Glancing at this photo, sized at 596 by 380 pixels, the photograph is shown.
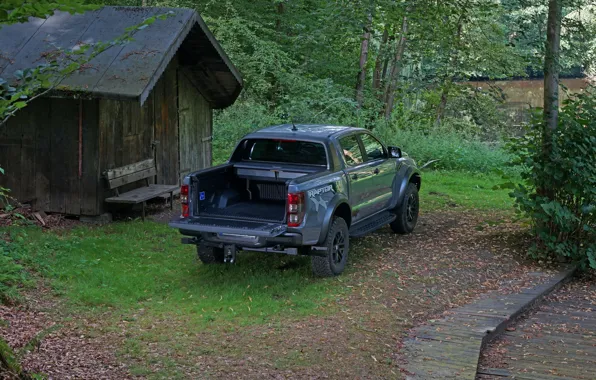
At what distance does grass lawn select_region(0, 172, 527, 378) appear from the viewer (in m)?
6.84

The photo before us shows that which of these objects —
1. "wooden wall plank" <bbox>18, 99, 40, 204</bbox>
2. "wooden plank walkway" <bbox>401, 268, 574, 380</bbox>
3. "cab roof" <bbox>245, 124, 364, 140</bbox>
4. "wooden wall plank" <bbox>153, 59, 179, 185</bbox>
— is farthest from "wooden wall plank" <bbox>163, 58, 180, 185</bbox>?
"wooden plank walkway" <bbox>401, 268, 574, 380</bbox>

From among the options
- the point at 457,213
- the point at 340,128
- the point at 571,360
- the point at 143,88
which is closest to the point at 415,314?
the point at 571,360

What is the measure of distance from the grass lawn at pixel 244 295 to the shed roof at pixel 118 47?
7.91 feet

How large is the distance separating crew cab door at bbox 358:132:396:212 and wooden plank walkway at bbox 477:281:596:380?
2.92 m

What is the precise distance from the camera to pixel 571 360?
7367mm

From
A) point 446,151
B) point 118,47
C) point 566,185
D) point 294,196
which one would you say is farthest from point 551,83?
point 446,151

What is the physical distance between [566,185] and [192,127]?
792 cm

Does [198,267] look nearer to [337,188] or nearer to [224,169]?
[224,169]

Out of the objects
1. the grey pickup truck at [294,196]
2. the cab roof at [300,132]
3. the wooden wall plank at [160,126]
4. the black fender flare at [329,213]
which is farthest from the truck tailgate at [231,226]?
the wooden wall plank at [160,126]

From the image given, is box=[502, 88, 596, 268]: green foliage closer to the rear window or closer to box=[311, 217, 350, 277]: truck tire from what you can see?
box=[311, 217, 350, 277]: truck tire

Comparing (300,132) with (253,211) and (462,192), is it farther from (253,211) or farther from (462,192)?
(462,192)

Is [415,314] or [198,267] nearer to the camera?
[415,314]

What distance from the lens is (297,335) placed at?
7.46 metres

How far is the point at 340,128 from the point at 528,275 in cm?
338
